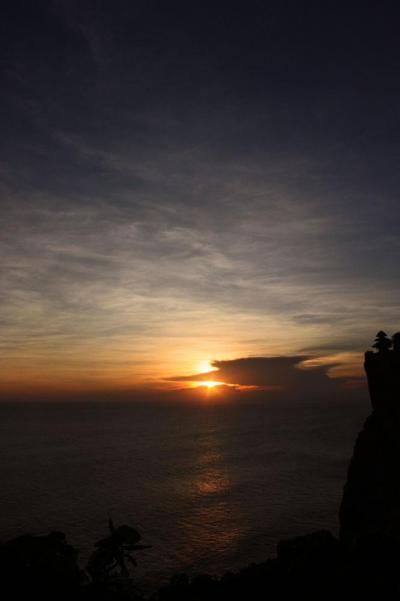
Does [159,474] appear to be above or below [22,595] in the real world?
below

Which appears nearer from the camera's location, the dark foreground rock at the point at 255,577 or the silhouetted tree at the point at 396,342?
the dark foreground rock at the point at 255,577

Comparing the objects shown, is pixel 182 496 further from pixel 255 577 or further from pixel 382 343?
pixel 255 577

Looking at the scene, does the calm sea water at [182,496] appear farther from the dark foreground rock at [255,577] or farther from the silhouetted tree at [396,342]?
the silhouetted tree at [396,342]

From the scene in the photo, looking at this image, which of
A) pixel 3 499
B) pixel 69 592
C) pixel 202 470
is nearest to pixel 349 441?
pixel 202 470

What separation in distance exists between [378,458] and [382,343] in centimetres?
1249

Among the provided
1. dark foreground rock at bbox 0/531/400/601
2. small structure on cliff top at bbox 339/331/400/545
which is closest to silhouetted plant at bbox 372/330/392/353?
small structure on cliff top at bbox 339/331/400/545

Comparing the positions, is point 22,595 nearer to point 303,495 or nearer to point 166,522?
point 166,522

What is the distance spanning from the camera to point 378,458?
4638cm

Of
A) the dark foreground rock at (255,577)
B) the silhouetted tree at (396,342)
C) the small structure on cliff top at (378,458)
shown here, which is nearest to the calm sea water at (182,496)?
the small structure on cliff top at (378,458)

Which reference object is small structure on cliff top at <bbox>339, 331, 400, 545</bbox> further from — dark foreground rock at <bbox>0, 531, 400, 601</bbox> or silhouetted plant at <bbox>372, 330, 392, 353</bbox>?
dark foreground rock at <bbox>0, 531, 400, 601</bbox>

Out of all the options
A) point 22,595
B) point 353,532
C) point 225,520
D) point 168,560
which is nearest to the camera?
point 22,595

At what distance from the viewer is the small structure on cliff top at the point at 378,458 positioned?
43.3m

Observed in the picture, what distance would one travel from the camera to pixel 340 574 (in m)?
23.6

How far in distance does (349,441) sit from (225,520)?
108231mm
